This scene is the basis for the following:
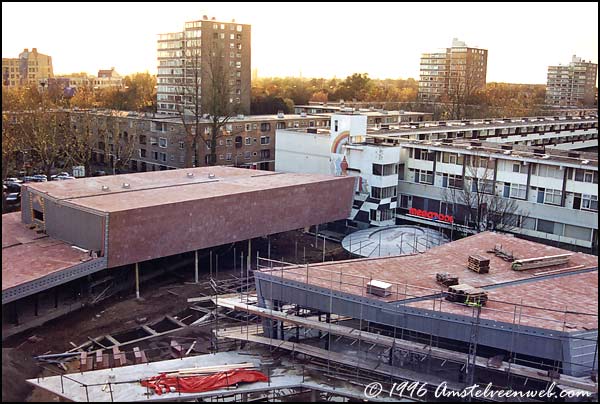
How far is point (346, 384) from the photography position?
42.2 feet

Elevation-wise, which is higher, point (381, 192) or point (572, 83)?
point (572, 83)

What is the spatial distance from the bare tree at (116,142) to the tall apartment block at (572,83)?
5626 centimetres

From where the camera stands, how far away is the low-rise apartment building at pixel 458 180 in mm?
24359

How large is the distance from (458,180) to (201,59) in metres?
31.7

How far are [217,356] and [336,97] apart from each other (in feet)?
195

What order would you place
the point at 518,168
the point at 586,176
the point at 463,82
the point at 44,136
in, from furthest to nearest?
1. the point at 463,82
2. the point at 44,136
3. the point at 518,168
4. the point at 586,176

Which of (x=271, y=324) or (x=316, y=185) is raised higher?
(x=316, y=185)

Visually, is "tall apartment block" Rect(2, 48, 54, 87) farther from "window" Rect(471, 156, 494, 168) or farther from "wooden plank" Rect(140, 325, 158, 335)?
"wooden plank" Rect(140, 325, 158, 335)

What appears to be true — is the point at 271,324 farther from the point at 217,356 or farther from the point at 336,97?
the point at 336,97

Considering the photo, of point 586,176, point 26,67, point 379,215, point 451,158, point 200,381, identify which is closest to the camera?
point 200,381

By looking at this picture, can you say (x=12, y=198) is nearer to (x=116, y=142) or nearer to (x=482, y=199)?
(x=116, y=142)

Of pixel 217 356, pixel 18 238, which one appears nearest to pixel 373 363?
pixel 217 356

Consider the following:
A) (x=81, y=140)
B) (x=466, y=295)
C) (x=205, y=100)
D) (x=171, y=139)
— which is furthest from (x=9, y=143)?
(x=466, y=295)

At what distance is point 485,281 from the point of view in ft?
47.9
